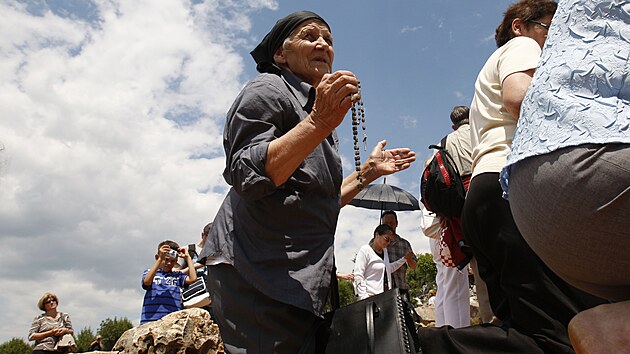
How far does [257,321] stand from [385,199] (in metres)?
9.20

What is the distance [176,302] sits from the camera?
7574 millimetres

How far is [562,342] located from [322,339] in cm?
102

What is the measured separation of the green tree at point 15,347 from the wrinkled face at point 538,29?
28128 millimetres

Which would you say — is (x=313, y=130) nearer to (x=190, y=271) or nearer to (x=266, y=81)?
(x=266, y=81)

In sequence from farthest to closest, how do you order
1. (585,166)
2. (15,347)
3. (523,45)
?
1. (15,347)
2. (523,45)
3. (585,166)

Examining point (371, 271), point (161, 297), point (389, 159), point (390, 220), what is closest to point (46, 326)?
point (161, 297)

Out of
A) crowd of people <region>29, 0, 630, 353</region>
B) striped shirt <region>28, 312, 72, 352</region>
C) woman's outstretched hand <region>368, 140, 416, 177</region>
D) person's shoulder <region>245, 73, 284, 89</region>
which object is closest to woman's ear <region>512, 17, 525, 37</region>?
crowd of people <region>29, 0, 630, 353</region>

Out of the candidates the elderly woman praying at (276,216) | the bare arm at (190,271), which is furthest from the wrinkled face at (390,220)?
the elderly woman praying at (276,216)

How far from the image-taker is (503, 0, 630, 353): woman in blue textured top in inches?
51.7

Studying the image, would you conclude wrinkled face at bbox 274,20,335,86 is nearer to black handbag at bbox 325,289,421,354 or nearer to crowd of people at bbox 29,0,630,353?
crowd of people at bbox 29,0,630,353

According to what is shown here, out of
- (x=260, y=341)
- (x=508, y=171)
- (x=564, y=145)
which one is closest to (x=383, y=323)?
(x=260, y=341)

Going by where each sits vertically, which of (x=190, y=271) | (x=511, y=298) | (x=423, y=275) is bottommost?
(x=511, y=298)

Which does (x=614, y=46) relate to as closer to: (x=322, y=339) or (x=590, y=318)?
(x=590, y=318)

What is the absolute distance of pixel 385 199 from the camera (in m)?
11.2
